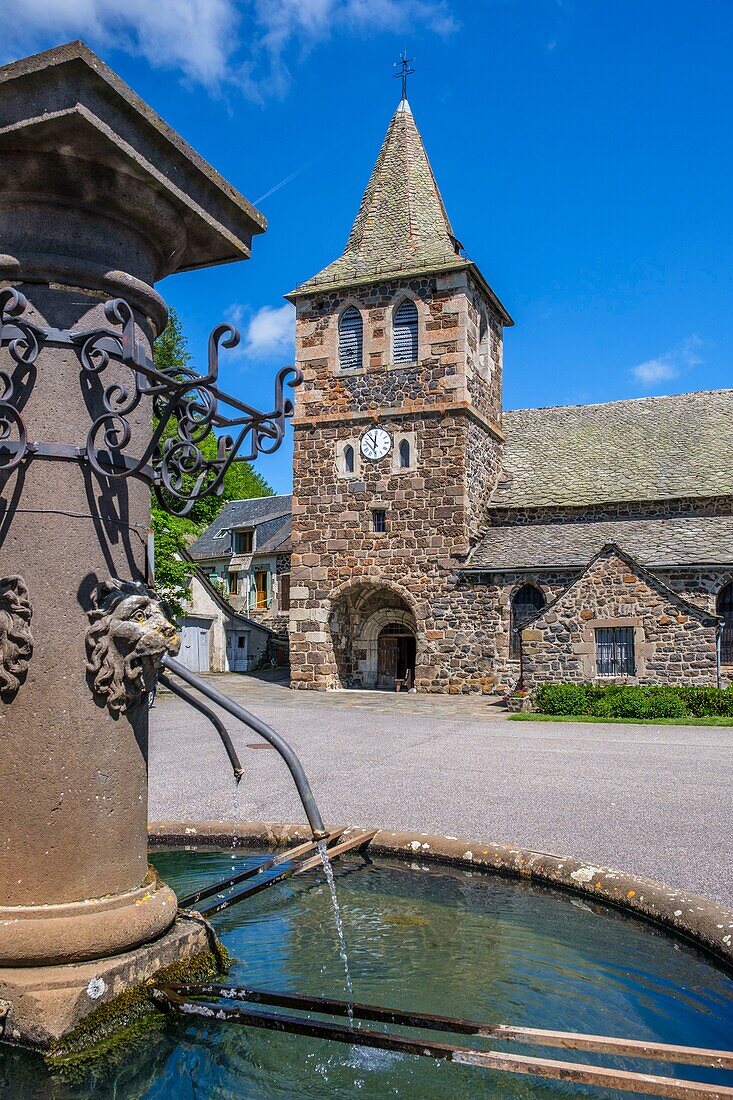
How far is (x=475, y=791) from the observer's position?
30.5 feet

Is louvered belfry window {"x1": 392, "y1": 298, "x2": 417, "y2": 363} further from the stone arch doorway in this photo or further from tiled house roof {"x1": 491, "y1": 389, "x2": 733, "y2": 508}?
the stone arch doorway

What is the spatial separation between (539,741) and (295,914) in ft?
31.7

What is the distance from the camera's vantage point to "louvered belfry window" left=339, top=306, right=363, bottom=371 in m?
25.4

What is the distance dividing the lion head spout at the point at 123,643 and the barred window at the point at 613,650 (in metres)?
18.1

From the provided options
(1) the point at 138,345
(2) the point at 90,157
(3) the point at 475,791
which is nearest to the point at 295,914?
(1) the point at 138,345

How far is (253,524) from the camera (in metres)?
39.9

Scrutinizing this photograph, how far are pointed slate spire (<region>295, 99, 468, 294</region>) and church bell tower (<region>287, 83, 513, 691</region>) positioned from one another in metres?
0.07

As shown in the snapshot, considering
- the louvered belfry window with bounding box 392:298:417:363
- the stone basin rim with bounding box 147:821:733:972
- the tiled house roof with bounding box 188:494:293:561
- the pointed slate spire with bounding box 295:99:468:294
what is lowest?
the stone basin rim with bounding box 147:821:733:972

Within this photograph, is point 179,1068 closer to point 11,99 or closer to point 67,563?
point 67,563

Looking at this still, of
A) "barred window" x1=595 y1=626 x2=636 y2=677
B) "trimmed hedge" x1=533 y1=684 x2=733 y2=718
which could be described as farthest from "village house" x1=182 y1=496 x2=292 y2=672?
"trimmed hedge" x1=533 y1=684 x2=733 y2=718

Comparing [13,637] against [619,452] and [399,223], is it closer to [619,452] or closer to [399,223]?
[399,223]

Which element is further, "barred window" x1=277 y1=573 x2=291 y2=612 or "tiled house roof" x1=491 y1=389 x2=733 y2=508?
"barred window" x1=277 y1=573 x2=291 y2=612

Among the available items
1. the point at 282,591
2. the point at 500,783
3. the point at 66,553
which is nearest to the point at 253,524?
the point at 282,591

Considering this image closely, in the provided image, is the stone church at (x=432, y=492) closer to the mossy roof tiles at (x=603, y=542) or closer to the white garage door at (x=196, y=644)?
the mossy roof tiles at (x=603, y=542)
